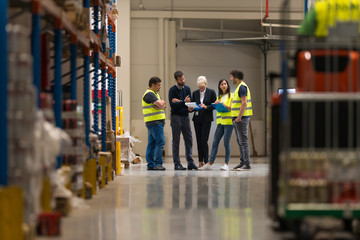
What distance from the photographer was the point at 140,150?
1869cm

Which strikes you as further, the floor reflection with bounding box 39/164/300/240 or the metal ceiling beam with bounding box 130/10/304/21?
the metal ceiling beam with bounding box 130/10/304/21

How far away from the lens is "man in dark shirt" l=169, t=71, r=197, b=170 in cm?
1258

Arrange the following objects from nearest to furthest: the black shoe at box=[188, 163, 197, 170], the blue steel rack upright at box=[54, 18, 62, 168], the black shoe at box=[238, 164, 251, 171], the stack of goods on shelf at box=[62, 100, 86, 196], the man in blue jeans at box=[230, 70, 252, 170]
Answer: the blue steel rack upright at box=[54, 18, 62, 168], the stack of goods on shelf at box=[62, 100, 86, 196], the man in blue jeans at box=[230, 70, 252, 170], the black shoe at box=[238, 164, 251, 171], the black shoe at box=[188, 163, 197, 170]

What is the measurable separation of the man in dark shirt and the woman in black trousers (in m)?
0.28

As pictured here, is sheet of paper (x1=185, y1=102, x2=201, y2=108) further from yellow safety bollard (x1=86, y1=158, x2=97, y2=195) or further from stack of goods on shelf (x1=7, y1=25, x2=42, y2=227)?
stack of goods on shelf (x1=7, y1=25, x2=42, y2=227)

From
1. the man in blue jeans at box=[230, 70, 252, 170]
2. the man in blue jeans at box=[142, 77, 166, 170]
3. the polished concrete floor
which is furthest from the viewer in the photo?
the man in blue jeans at box=[142, 77, 166, 170]

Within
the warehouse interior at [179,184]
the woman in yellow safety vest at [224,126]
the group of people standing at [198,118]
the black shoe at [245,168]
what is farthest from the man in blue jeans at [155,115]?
the warehouse interior at [179,184]

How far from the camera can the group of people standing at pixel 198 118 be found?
12117mm

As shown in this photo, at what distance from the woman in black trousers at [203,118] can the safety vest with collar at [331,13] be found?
7.54 metres

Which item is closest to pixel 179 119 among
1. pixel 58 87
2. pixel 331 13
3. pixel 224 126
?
pixel 224 126

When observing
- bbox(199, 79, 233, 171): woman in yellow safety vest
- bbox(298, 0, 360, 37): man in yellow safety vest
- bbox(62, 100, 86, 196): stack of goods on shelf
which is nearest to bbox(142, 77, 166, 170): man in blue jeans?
bbox(199, 79, 233, 171): woman in yellow safety vest

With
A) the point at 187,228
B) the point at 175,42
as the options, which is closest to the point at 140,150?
the point at 175,42

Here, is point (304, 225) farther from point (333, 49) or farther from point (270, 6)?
point (270, 6)

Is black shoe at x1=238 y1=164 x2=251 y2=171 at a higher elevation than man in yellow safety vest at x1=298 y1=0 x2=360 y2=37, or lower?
lower
